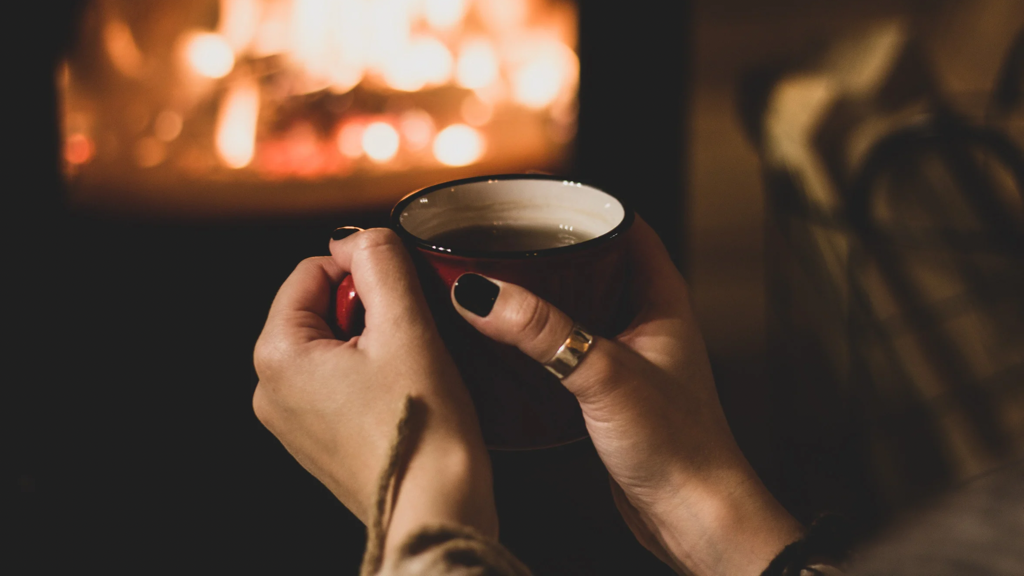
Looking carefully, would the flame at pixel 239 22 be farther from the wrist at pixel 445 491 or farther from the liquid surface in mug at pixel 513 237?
the wrist at pixel 445 491

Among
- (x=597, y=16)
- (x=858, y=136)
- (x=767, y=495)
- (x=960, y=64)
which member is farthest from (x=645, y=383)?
(x=960, y=64)

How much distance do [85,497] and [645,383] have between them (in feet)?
3.64

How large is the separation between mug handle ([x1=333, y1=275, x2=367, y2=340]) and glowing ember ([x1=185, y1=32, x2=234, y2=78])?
1.08 meters

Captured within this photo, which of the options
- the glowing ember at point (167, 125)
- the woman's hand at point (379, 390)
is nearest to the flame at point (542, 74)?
the glowing ember at point (167, 125)

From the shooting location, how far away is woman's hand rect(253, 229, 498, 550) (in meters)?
0.47

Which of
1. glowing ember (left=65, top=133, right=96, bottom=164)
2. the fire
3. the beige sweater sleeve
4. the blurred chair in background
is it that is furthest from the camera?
the fire

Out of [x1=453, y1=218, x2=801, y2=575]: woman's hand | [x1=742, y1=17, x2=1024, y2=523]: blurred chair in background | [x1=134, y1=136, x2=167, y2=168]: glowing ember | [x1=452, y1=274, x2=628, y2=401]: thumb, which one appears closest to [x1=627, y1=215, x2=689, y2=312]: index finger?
[x1=453, y1=218, x2=801, y2=575]: woman's hand

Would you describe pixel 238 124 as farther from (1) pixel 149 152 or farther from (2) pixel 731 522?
(2) pixel 731 522

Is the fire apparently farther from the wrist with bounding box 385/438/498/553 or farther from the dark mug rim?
the wrist with bounding box 385/438/498/553

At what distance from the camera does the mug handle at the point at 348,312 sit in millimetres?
547

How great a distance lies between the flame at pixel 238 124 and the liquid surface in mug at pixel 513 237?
3.21ft

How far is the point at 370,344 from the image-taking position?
516 mm

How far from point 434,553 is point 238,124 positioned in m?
1.27

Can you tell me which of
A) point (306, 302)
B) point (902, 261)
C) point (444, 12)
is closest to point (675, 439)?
point (306, 302)
